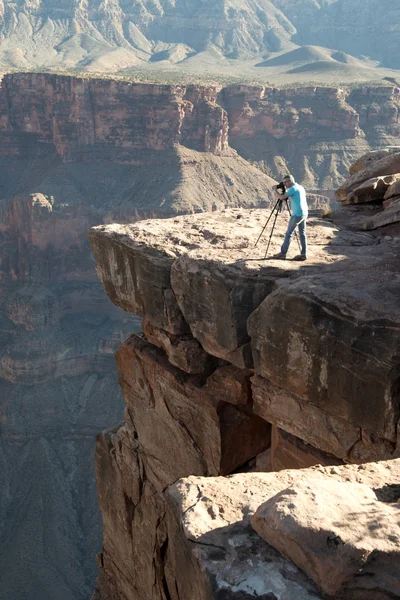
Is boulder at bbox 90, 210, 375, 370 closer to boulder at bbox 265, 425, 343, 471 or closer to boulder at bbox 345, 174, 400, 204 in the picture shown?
boulder at bbox 265, 425, 343, 471

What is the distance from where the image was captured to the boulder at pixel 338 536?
4344 mm

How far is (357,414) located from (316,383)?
0.63 metres

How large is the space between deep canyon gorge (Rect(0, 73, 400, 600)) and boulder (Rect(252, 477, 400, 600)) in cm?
2727

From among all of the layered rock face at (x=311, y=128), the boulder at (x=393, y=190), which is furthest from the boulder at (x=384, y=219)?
the layered rock face at (x=311, y=128)

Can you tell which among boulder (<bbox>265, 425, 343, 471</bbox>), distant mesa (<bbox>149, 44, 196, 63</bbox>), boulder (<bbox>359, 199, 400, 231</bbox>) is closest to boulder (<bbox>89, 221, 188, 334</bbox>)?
boulder (<bbox>265, 425, 343, 471</bbox>)

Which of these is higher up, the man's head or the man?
Answer: the man's head

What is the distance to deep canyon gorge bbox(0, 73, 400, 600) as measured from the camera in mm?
35188

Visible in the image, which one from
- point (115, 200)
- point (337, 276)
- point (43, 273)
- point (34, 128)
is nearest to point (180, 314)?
point (337, 276)

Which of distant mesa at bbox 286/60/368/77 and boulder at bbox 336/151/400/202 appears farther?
distant mesa at bbox 286/60/368/77

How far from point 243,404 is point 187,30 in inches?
6500

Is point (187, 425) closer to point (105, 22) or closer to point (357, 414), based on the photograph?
point (357, 414)

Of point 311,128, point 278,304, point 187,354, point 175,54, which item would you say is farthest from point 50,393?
point 175,54

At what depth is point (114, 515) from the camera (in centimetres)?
1250

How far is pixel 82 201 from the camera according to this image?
6088 centimetres
